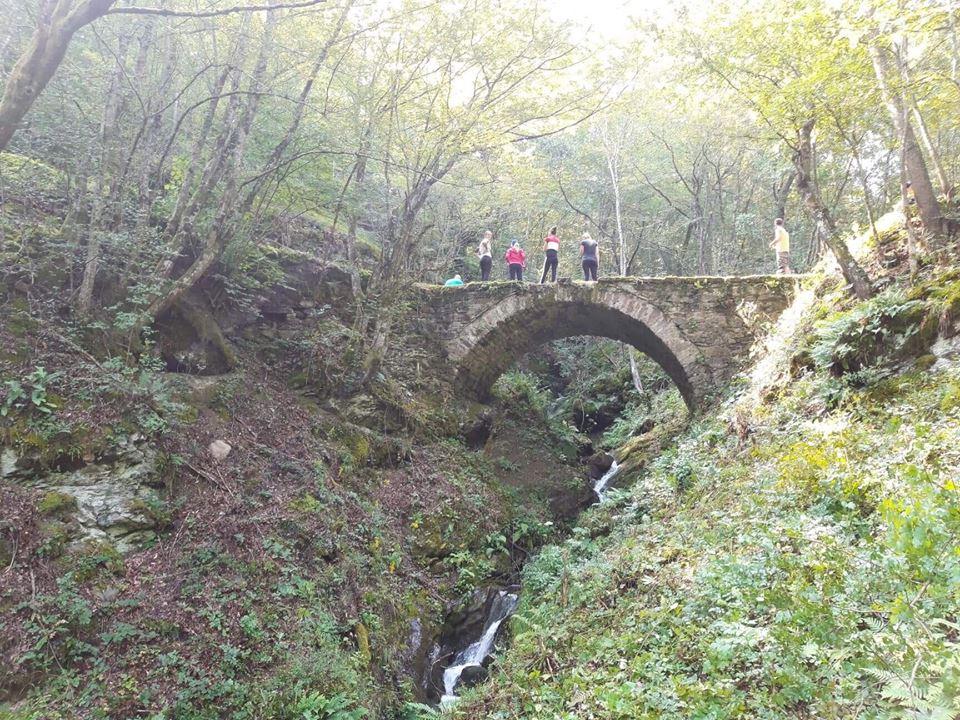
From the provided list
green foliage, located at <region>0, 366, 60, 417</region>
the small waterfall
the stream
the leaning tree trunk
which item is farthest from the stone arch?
green foliage, located at <region>0, 366, 60, 417</region>

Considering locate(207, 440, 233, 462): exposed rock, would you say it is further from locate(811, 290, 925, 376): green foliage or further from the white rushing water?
locate(811, 290, 925, 376): green foliage

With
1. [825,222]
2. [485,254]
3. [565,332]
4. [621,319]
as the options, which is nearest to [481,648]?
[621,319]

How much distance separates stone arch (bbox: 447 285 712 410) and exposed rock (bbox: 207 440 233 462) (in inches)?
214

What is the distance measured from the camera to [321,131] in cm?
835

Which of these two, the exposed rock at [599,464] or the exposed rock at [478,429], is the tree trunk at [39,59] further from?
the exposed rock at [599,464]

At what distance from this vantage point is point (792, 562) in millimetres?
3594

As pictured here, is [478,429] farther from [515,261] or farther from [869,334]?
[869,334]

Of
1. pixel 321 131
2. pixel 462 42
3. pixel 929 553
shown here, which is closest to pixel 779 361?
pixel 929 553

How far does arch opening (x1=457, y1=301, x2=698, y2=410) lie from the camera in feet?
35.4

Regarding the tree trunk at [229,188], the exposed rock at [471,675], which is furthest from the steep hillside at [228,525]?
the tree trunk at [229,188]

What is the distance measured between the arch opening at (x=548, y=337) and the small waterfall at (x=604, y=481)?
2.12 m

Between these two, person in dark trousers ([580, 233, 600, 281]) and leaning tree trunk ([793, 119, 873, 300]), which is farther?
person in dark trousers ([580, 233, 600, 281])

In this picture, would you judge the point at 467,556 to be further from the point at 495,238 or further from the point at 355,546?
the point at 495,238

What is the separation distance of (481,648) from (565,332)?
721 cm
